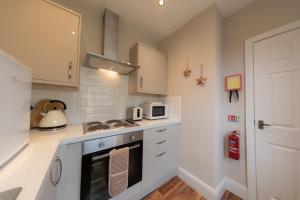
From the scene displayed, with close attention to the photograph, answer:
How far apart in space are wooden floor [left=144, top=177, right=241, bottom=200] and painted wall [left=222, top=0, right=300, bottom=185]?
409mm

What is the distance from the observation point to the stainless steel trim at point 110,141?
3.40 ft

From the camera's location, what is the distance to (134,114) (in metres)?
1.76

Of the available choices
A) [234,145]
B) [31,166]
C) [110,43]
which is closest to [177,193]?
[234,145]

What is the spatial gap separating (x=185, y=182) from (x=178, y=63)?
183cm

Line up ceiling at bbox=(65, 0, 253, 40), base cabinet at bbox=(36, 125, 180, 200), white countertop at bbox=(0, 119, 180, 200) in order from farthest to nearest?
1. ceiling at bbox=(65, 0, 253, 40)
2. base cabinet at bbox=(36, 125, 180, 200)
3. white countertop at bbox=(0, 119, 180, 200)

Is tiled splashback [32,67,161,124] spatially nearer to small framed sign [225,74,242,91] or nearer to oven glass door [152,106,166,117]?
oven glass door [152,106,166,117]

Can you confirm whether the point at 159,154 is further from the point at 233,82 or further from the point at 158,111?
the point at 233,82

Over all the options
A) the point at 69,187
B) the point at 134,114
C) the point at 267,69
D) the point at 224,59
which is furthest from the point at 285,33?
the point at 69,187

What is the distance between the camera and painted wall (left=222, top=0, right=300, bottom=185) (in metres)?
1.24

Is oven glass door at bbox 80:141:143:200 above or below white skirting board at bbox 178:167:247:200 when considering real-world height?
above

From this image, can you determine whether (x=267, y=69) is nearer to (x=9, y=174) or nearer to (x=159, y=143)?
(x=159, y=143)

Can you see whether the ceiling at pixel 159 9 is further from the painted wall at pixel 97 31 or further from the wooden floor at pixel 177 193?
the wooden floor at pixel 177 193

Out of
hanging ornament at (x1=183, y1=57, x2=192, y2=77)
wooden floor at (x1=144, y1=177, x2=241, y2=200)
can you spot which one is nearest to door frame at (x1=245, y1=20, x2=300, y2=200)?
wooden floor at (x1=144, y1=177, x2=241, y2=200)

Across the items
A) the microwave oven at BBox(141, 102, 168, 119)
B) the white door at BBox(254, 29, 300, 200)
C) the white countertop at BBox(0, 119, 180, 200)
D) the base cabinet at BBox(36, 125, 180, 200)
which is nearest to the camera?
the white countertop at BBox(0, 119, 180, 200)
